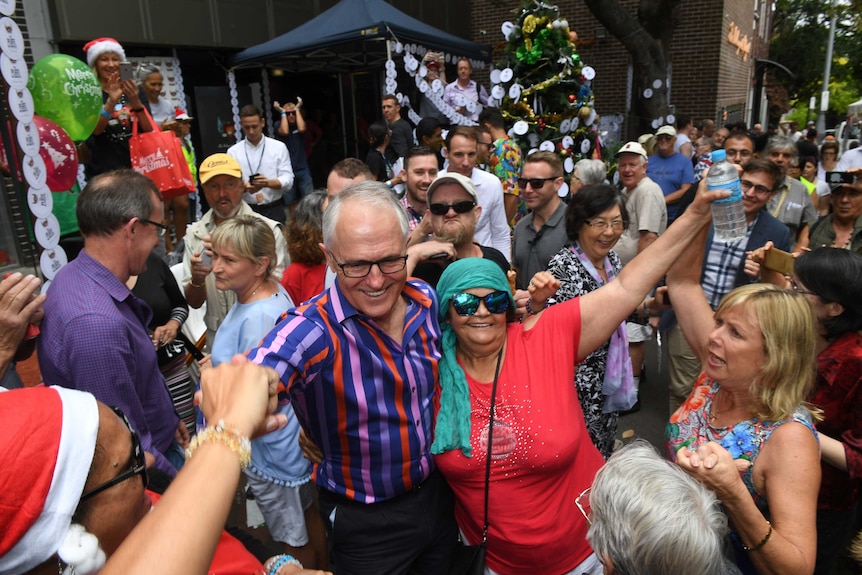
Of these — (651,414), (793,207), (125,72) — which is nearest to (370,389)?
(651,414)

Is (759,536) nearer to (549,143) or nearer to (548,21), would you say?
(549,143)

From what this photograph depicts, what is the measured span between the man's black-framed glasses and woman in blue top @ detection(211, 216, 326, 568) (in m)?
1.07

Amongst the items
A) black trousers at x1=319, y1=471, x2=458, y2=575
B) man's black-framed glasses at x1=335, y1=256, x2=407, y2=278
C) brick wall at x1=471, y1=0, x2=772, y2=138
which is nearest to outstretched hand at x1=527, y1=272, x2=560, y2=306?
man's black-framed glasses at x1=335, y1=256, x2=407, y2=278

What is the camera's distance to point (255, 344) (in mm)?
2713

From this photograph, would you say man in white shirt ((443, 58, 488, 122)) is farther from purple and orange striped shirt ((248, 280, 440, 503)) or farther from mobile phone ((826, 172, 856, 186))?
purple and orange striped shirt ((248, 280, 440, 503))

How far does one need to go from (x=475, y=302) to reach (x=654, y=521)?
0.88 metres

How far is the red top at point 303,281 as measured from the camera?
11.3 ft

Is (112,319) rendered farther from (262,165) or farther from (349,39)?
(349,39)

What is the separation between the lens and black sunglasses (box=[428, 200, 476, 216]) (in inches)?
120

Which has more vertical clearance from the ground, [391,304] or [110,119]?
[110,119]

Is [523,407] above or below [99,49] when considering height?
below

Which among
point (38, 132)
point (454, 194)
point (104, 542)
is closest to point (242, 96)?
point (38, 132)

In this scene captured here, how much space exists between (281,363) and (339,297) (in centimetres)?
31

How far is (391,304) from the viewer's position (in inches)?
72.8
